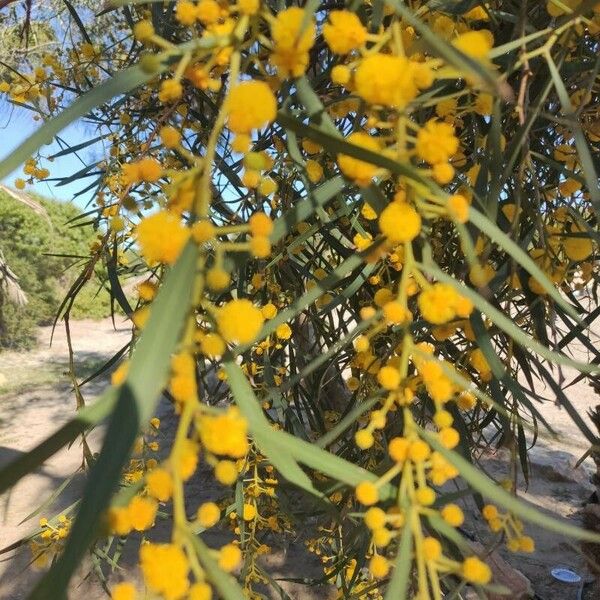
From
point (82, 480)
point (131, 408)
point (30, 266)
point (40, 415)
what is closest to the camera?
point (131, 408)

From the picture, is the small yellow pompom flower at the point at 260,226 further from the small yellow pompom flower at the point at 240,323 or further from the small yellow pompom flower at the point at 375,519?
the small yellow pompom flower at the point at 375,519

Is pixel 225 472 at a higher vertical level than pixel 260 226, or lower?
lower

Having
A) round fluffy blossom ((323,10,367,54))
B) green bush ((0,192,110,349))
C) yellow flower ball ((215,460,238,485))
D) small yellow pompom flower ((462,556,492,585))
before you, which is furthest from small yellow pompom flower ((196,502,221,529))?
green bush ((0,192,110,349))

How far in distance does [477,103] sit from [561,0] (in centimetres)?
9

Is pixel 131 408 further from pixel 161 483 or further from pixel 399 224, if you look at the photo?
pixel 399 224

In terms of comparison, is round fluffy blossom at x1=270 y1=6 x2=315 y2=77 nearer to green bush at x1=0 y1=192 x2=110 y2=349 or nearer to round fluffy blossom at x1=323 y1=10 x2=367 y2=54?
round fluffy blossom at x1=323 y1=10 x2=367 y2=54

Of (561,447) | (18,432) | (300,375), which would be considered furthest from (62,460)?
(300,375)

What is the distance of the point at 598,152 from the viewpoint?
0.60 meters

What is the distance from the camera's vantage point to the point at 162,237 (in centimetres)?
24

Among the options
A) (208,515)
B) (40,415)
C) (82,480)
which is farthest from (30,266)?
(208,515)

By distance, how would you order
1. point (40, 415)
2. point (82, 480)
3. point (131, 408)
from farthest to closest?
1. point (40, 415)
2. point (82, 480)
3. point (131, 408)

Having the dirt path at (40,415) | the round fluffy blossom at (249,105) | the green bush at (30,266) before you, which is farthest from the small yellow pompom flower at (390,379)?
the green bush at (30,266)

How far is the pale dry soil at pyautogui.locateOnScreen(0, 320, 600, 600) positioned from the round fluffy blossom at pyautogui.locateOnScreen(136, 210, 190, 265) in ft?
0.82

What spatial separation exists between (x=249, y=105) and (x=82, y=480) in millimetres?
3263
